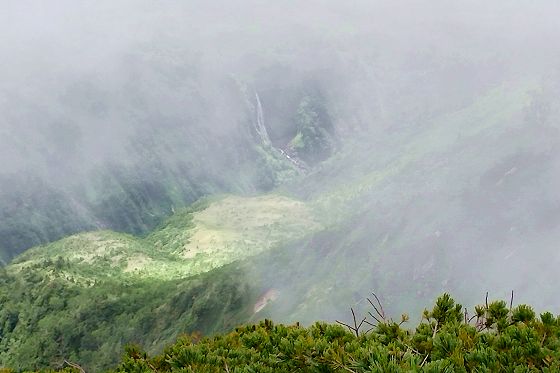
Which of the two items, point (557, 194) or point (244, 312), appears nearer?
point (557, 194)

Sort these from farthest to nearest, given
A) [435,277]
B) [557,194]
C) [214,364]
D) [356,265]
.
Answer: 1. [356,265]
2. [557,194]
3. [435,277]
4. [214,364]

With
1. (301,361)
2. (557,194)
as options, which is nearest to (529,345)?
(301,361)

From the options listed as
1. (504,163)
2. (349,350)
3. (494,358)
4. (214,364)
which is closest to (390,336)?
(349,350)

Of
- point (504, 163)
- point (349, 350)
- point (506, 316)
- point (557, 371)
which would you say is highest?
point (349, 350)

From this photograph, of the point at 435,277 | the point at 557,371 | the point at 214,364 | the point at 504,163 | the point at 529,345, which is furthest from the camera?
the point at 504,163

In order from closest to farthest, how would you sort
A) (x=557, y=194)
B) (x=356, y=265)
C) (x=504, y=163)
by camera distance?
(x=557, y=194)
(x=356, y=265)
(x=504, y=163)

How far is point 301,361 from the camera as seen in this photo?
1434 centimetres

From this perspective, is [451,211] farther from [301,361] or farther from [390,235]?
[301,361]

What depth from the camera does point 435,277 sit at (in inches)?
5487

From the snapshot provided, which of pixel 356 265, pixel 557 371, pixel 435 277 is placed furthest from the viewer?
pixel 356 265

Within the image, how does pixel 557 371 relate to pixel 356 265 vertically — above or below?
above

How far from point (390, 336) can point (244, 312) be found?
158m

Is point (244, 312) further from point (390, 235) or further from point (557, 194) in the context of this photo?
point (557, 194)

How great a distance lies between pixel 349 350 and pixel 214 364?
383 centimetres
